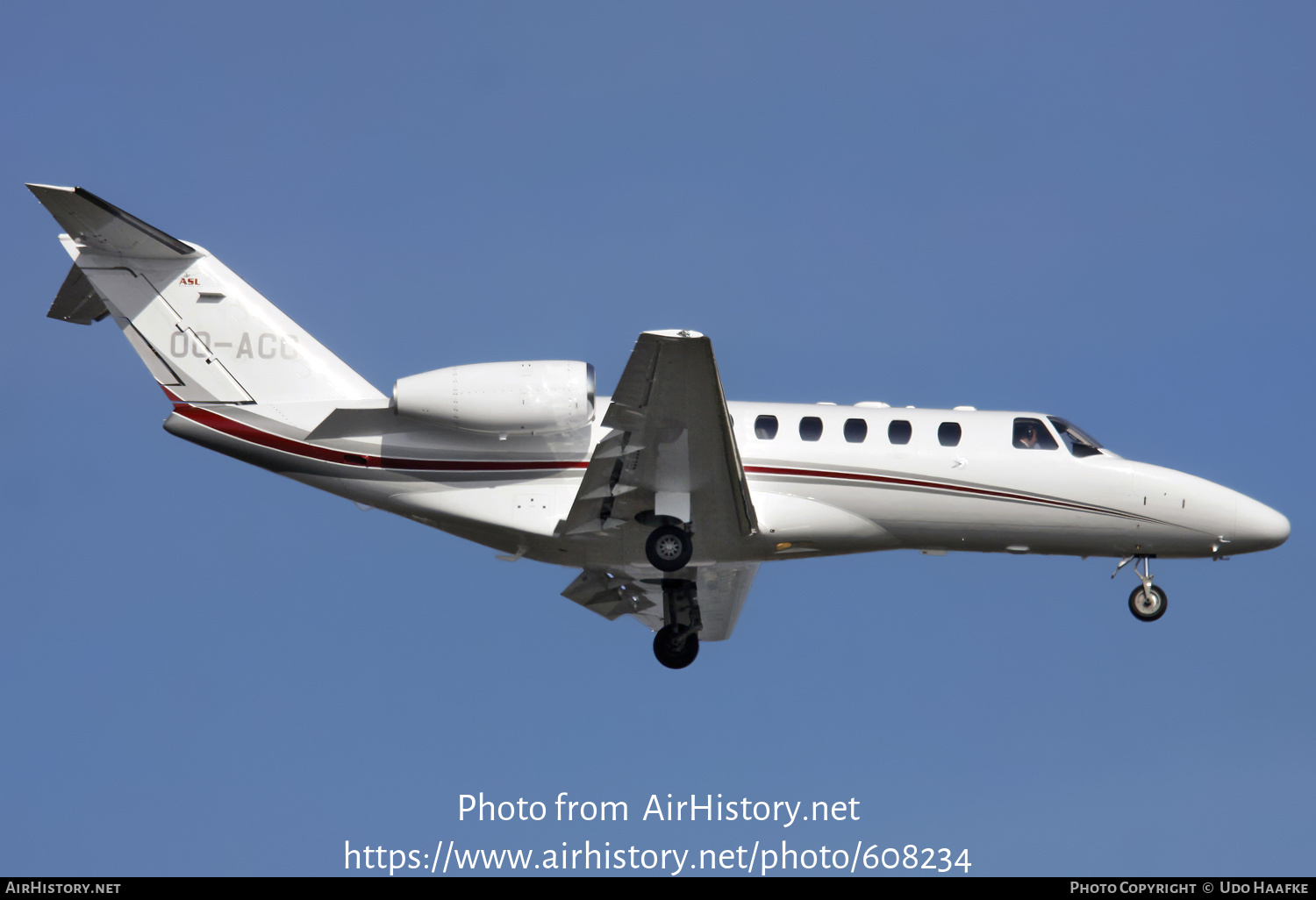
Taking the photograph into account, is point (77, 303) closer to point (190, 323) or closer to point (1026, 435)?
point (190, 323)

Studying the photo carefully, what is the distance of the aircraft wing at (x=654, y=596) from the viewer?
19469mm

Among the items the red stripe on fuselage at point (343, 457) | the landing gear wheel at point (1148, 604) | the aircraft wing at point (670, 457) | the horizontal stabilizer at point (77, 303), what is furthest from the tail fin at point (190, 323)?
the landing gear wheel at point (1148, 604)

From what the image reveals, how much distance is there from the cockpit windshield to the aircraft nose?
212cm

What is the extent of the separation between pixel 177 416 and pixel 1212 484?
44.3ft

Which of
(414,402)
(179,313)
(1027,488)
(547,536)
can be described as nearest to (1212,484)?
(1027,488)

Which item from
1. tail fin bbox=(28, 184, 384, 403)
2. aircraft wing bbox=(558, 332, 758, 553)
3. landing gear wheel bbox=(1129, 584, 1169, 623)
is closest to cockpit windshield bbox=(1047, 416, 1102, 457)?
landing gear wheel bbox=(1129, 584, 1169, 623)

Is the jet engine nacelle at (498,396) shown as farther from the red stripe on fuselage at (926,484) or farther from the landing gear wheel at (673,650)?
the landing gear wheel at (673,650)

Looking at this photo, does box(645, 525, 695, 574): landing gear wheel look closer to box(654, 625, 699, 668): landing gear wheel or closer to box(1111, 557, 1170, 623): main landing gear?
box(654, 625, 699, 668): landing gear wheel

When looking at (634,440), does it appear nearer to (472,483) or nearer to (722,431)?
(722,431)

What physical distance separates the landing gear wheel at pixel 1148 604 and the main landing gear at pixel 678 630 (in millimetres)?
5942

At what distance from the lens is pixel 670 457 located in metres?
Answer: 16.0

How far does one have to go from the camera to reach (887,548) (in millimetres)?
17922

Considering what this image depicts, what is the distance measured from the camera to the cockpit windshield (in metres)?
18.2

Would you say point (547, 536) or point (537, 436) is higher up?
point (537, 436)
